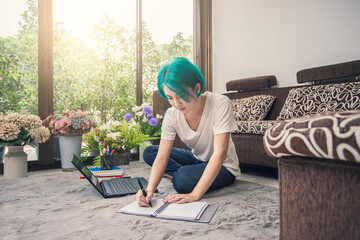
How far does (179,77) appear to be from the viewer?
1.10 metres

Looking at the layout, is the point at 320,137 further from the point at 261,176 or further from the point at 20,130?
the point at 20,130

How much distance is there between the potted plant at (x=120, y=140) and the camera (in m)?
2.42

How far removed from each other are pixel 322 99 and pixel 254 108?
610 mm

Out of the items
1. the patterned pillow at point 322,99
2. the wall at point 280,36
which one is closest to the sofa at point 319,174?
the patterned pillow at point 322,99

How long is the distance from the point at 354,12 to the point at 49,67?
299 cm

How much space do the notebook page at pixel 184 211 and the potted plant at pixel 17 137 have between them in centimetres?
155

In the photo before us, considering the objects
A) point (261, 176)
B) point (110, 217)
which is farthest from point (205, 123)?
point (261, 176)

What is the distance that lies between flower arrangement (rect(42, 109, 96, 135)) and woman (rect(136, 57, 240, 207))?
1073 mm

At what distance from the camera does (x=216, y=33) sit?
3.69 m

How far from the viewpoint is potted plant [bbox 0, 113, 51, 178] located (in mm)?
1924

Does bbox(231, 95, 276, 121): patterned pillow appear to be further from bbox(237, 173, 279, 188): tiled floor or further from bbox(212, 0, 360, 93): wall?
bbox(237, 173, 279, 188): tiled floor

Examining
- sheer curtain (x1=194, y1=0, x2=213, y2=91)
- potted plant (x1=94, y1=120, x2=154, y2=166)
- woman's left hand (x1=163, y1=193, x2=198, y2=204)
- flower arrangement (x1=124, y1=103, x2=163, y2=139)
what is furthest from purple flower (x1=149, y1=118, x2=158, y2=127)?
woman's left hand (x1=163, y1=193, x2=198, y2=204)

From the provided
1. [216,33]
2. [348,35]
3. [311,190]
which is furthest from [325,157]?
[216,33]

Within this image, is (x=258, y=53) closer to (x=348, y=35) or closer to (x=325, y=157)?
(x=348, y=35)
